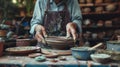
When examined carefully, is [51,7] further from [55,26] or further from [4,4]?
[4,4]

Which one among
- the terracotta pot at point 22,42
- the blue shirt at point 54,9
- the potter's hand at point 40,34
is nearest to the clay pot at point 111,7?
the blue shirt at point 54,9

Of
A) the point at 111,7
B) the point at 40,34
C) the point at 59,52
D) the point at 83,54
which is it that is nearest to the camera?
the point at 83,54

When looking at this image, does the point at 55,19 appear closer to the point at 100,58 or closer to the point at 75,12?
the point at 75,12

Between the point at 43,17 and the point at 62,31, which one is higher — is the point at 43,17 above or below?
above

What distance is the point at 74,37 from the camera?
2.16 m

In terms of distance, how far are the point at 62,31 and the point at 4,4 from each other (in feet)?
5.72

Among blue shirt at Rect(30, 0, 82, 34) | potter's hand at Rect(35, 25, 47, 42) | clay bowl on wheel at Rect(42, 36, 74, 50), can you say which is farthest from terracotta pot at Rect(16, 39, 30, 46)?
blue shirt at Rect(30, 0, 82, 34)

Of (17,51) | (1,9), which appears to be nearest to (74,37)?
(17,51)

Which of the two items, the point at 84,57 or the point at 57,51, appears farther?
the point at 57,51

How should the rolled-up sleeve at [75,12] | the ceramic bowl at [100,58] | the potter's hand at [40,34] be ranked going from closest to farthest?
the ceramic bowl at [100,58] → the potter's hand at [40,34] → the rolled-up sleeve at [75,12]

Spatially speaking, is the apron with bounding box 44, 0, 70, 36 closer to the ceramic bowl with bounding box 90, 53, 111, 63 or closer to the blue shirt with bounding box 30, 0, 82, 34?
the blue shirt with bounding box 30, 0, 82, 34

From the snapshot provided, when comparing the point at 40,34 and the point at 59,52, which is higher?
the point at 40,34

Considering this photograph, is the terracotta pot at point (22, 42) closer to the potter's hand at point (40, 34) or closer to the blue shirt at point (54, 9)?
the potter's hand at point (40, 34)

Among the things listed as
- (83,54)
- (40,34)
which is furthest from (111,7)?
(83,54)
